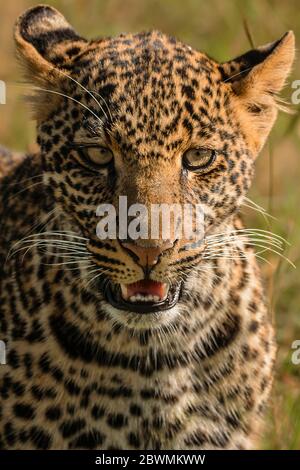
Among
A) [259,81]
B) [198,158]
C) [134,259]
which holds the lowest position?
[134,259]

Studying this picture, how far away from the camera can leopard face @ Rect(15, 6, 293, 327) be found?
568 cm

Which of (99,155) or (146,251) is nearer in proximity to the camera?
(146,251)

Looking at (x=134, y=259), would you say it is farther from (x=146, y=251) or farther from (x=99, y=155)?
(x=99, y=155)

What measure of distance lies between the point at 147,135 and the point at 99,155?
291 millimetres

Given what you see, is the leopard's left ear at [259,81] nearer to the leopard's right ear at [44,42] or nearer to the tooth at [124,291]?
the leopard's right ear at [44,42]

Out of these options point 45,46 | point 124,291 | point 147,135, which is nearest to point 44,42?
point 45,46

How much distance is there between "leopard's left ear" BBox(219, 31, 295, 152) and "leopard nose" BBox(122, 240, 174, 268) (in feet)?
3.12

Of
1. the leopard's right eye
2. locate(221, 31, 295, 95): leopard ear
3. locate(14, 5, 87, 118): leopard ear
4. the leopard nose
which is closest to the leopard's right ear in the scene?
locate(14, 5, 87, 118): leopard ear

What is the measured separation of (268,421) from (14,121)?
4.30m

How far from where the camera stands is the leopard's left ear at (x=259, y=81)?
242 inches

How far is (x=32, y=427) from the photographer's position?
6.39 m

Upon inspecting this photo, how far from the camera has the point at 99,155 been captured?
19.2ft

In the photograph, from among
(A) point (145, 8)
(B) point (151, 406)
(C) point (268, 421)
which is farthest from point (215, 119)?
(A) point (145, 8)

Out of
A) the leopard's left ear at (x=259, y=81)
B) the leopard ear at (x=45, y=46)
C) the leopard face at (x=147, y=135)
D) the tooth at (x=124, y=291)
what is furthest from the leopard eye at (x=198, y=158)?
the leopard ear at (x=45, y=46)
